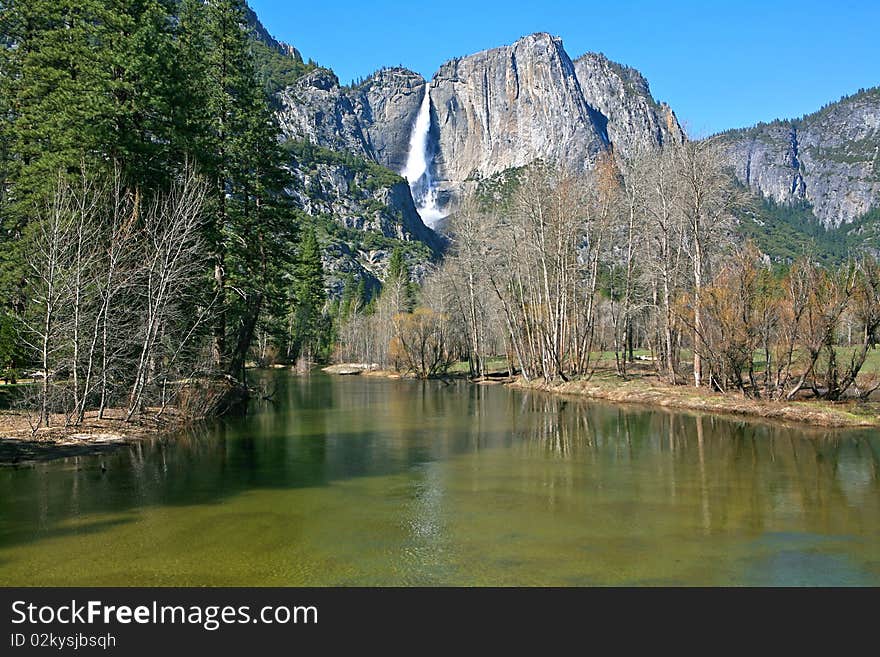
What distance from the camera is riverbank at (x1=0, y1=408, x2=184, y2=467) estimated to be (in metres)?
16.8

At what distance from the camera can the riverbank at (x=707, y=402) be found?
73.8 ft

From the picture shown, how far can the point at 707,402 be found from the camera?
28.1 meters

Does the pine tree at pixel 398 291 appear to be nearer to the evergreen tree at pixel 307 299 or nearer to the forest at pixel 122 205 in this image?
the evergreen tree at pixel 307 299

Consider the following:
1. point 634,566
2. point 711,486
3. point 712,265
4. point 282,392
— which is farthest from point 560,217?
point 634,566

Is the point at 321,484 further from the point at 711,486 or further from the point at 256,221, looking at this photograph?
the point at 256,221

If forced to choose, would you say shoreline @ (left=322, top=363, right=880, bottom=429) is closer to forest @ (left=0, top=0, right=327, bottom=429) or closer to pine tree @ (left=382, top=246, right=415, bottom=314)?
forest @ (left=0, top=0, right=327, bottom=429)

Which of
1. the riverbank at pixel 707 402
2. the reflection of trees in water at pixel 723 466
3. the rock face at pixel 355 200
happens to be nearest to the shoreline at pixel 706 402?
the riverbank at pixel 707 402

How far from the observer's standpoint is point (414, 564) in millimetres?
9156

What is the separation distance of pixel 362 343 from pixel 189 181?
2172 inches

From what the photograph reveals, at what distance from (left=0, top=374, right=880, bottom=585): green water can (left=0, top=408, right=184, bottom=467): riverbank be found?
40.2 inches

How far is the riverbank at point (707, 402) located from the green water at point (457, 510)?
75.6 inches

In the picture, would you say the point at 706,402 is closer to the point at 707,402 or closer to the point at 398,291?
the point at 707,402

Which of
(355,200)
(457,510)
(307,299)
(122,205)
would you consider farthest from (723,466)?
(355,200)

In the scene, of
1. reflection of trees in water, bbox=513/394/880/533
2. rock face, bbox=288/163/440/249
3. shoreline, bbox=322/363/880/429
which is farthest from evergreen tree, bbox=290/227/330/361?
rock face, bbox=288/163/440/249
